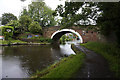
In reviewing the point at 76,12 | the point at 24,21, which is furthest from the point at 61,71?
the point at 24,21

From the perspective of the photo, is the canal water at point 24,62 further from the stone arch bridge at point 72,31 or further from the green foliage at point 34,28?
the green foliage at point 34,28

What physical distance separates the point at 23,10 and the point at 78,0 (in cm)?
3549

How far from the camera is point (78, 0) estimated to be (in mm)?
6887

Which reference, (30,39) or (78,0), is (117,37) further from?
(30,39)

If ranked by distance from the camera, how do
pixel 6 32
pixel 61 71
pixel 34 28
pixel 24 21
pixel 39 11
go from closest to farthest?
pixel 61 71
pixel 6 32
pixel 34 28
pixel 24 21
pixel 39 11

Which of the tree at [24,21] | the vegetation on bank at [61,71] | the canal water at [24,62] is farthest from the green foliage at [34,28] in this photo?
the vegetation on bank at [61,71]

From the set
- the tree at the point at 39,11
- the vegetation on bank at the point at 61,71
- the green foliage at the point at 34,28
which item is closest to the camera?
the vegetation on bank at the point at 61,71

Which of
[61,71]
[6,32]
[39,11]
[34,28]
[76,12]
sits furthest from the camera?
[39,11]

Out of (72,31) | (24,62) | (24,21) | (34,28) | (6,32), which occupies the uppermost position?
(24,21)

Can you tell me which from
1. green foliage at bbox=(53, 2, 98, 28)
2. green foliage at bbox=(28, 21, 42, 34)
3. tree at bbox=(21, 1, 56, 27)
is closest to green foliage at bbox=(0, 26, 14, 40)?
green foliage at bbox=(28, 21, 42, 34)

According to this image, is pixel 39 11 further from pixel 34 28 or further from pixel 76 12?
pixel 76 12

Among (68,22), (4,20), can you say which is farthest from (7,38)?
(4,20)

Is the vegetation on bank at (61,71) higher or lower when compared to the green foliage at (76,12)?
lower

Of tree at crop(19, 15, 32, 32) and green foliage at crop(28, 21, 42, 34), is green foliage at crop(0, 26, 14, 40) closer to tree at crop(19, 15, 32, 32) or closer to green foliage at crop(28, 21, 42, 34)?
tree at crop(19, 15, 32, 32)
